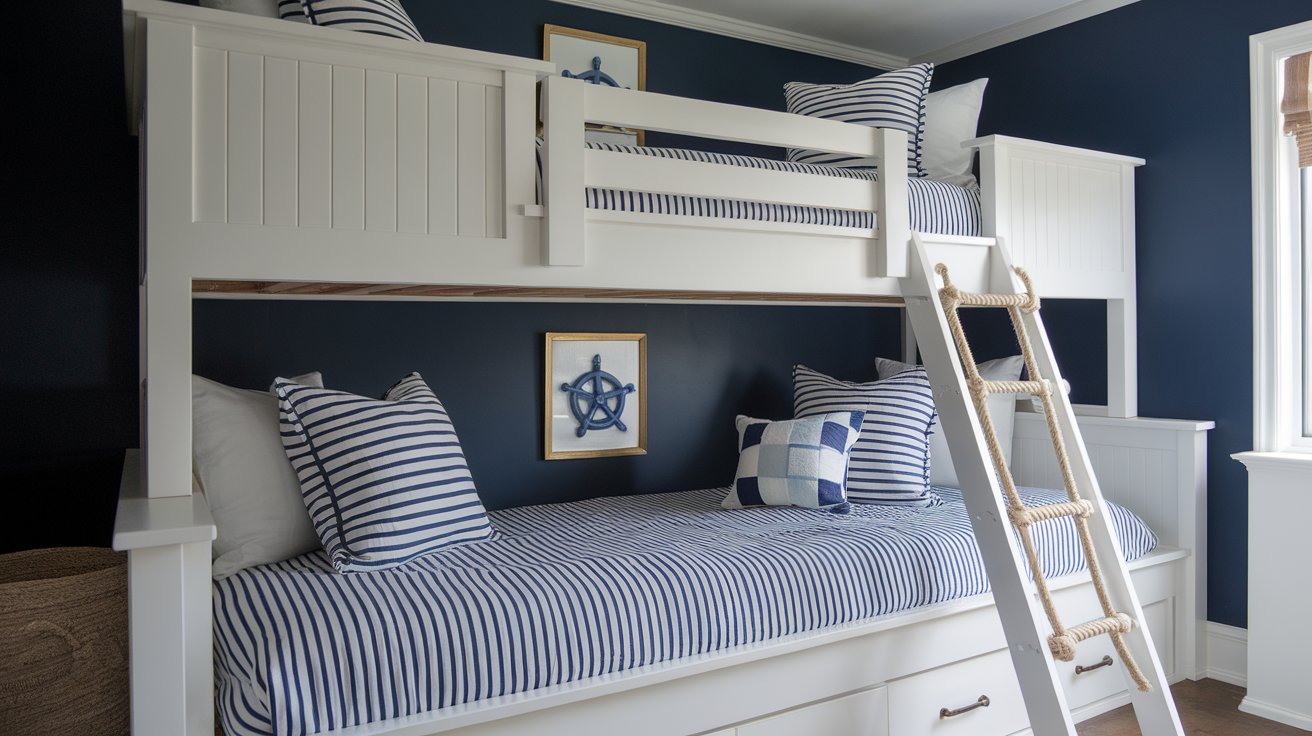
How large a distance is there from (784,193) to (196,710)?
163 centimetres

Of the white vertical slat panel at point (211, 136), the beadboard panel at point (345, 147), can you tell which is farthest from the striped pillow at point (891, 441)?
the white vertical slat panel at point (211, 136)

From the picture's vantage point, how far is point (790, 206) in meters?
2.31

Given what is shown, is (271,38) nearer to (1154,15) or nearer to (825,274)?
(825,274)

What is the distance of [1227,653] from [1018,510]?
4.52 feet

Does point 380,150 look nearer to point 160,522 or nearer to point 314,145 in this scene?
point 314,145

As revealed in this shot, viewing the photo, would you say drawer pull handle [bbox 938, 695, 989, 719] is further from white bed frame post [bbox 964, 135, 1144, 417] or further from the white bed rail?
white bed frame post [bbox 964, 135, 1144, 417]

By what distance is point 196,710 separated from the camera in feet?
4.95

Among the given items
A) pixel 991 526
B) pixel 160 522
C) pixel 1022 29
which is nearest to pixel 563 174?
pixel 160 522

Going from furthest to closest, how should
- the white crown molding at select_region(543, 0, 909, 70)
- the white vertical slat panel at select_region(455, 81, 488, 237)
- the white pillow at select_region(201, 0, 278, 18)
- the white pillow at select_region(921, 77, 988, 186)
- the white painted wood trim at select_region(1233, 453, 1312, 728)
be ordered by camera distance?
the white crown molding at select_region(543, 0, 909, 70), the white pillow at select_region(921, 77, 988, 186), the white painted wood trim at select_region(1233, 453, 1312, 728), the white pillow at select_region(201, 0, 278, 18), the white vertical slat panel at select_region(455, 81, 488, 237)

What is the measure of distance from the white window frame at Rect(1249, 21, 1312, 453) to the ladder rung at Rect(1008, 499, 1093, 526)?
0.94m

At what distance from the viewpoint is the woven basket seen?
1521mm

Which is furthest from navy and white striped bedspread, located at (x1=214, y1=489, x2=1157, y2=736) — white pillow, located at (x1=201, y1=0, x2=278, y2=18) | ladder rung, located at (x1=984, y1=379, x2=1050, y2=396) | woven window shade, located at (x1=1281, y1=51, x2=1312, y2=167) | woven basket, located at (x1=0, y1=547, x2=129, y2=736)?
woven window shade, located at (x1=1281, y1=51, x2=1312, y2=167)

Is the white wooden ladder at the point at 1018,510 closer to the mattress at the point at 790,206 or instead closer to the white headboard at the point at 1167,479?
the mattress at the point at 790,206

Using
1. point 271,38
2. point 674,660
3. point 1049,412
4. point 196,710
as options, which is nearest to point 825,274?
point 1049,412
